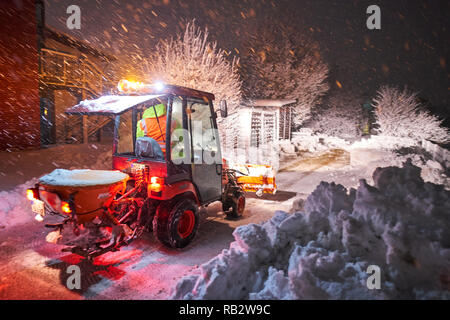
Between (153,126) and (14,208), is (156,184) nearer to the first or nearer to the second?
(153,126)

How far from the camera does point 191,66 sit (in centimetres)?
1363

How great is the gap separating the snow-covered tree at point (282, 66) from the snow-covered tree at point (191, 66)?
38.9 ft

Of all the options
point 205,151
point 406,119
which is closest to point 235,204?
point 205,151

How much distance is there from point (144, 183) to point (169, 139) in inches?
31.6

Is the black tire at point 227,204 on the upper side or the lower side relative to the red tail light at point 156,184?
lower

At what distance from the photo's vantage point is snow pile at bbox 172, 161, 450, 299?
9.71 ft

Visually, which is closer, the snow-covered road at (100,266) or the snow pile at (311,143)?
the snow-covered road at (100,266)

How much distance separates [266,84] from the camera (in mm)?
26547

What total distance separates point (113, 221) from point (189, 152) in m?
1.62

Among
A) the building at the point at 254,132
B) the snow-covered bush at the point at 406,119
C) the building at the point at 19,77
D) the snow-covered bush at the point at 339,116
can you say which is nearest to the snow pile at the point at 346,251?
the building at the point at 254,132

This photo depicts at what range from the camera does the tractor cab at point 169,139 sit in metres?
4.59

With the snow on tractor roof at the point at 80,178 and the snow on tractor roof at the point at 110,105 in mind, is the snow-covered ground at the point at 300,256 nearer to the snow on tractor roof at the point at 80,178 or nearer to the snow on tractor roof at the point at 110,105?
the snow on tractor roof at the point at 80,178
